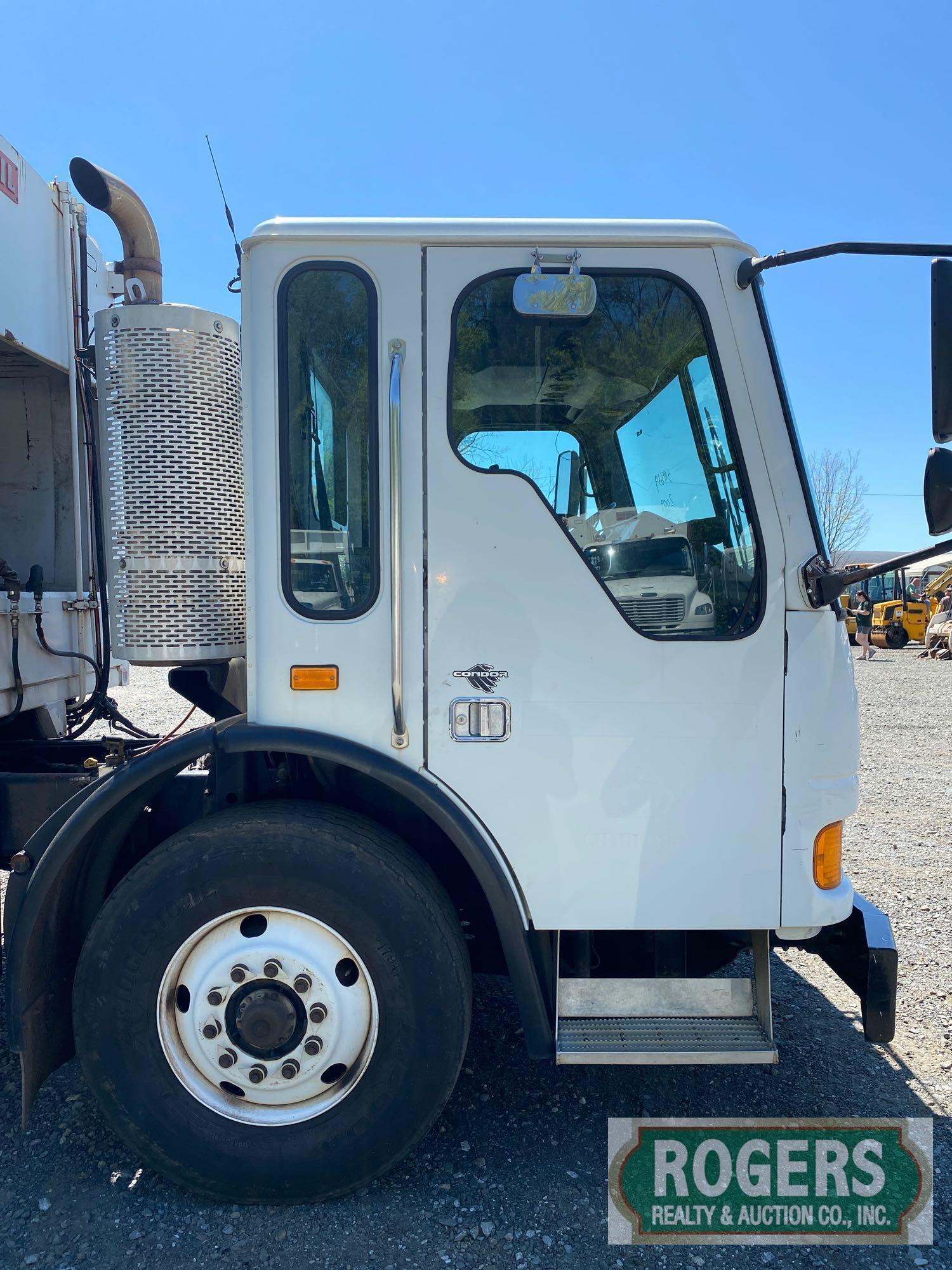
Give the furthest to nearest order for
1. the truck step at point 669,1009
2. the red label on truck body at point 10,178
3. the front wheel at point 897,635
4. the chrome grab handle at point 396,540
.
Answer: the front wheel at point 897,635 → the red label on truck body at point 10,178 → the truck step at point 669,1009 → the chrome grab handle at point 396,540

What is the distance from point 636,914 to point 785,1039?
4.83 feet

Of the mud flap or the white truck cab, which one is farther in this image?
the mud flap

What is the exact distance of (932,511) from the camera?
6.77ft

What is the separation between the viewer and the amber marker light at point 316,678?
236cm

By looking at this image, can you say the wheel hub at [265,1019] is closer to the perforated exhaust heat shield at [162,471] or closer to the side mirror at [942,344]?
the perforated exhaust heat shield at [162,471]

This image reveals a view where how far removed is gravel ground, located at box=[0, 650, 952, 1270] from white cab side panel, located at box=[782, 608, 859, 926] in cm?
100

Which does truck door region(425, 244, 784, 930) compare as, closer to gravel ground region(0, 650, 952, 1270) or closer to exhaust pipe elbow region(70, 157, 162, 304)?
gravel ground region(0, 650, 952, 1270)

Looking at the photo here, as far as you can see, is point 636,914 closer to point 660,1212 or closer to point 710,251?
point 660,1212

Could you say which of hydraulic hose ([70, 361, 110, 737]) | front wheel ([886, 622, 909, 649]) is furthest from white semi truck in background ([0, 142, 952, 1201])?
front wheel ([886, 622, 909, 649])

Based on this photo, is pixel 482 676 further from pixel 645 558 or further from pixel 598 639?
pixel 645 558

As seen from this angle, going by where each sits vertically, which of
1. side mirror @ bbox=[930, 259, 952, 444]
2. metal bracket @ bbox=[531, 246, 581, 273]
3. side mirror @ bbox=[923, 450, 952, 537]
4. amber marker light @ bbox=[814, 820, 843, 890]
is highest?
metal bracket @ bbox=[531, 246, 581, 273]

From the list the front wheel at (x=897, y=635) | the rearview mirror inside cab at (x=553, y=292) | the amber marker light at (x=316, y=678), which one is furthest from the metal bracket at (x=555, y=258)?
the front wheel at (x=897, y=635)

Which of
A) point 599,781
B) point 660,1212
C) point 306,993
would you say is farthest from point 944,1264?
point 306,993

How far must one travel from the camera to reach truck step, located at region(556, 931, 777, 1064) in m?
2.41
